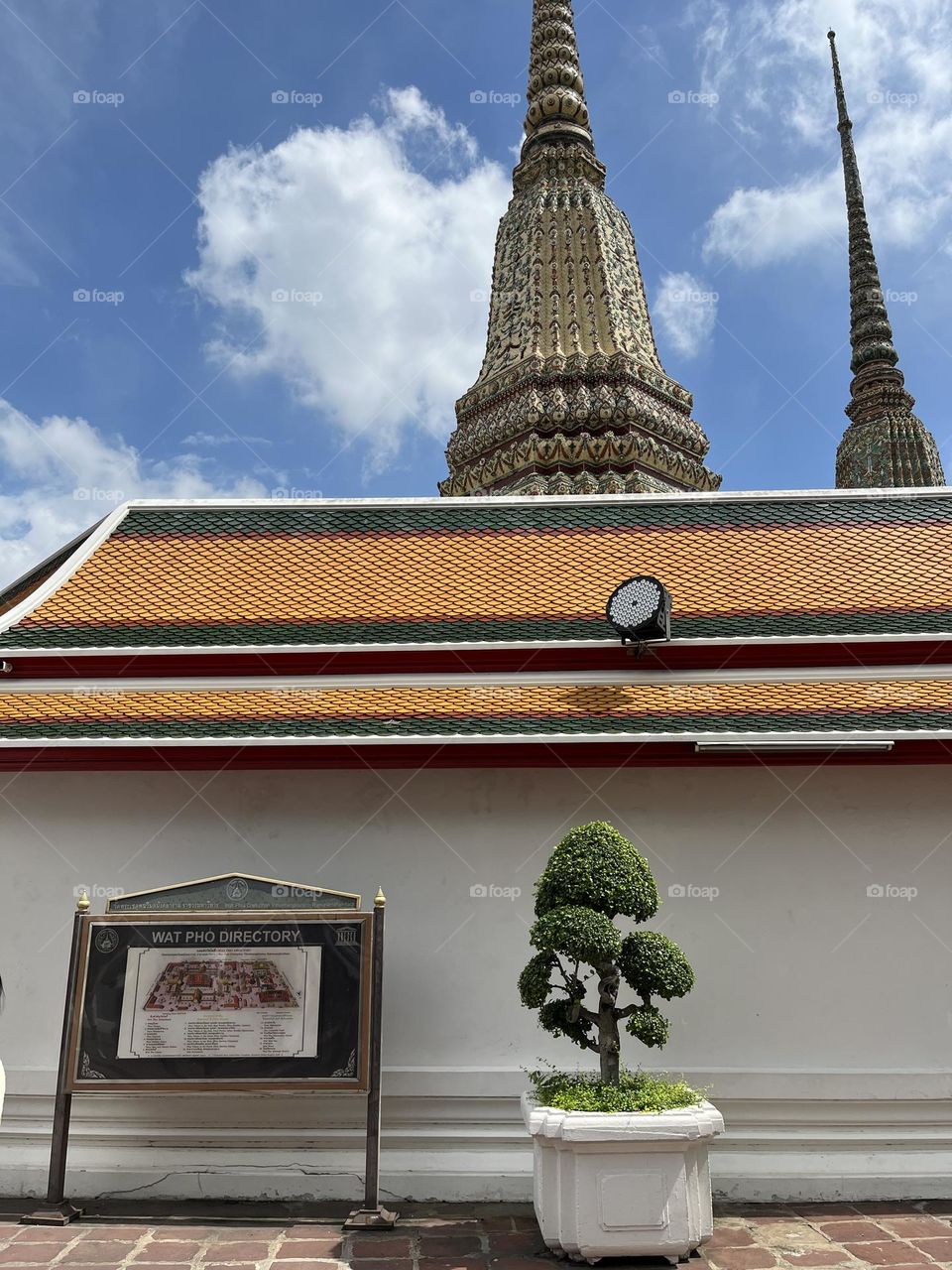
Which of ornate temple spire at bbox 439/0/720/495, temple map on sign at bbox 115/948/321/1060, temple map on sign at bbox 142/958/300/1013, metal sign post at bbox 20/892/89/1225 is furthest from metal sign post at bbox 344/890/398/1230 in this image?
ornate temple spire at bbox 439/0/720/495

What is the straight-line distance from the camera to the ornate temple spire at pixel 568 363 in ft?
46.0

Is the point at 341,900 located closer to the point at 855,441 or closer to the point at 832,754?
the point at 832,754

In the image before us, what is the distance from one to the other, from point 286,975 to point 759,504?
5.92 meters

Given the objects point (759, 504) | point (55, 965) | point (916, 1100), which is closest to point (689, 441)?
point (759, 504)

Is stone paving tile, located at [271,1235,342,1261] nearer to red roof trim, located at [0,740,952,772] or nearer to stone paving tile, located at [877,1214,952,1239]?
stone paving tile, located at [877,1214,952,1239]

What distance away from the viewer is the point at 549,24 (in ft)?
68.3

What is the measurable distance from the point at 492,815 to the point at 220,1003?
2.05 metres

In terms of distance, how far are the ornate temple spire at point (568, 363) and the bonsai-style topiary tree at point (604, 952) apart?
340 inches

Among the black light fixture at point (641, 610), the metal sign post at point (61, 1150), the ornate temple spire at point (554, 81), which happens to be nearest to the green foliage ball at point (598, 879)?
the black light fixture at point (641, 610)

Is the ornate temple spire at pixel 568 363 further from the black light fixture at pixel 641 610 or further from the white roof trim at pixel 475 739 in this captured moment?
the white roof trim at pixel 475 739

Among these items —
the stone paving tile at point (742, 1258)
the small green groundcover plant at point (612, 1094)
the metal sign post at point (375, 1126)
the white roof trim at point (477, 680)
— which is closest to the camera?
the stone paving tile at point (742, 1258)

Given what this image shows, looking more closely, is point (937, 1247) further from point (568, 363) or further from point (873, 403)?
point (873, 403)

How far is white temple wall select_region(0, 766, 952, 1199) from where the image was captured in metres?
5.75

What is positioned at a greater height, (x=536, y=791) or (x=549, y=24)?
(x=549, y=24)
